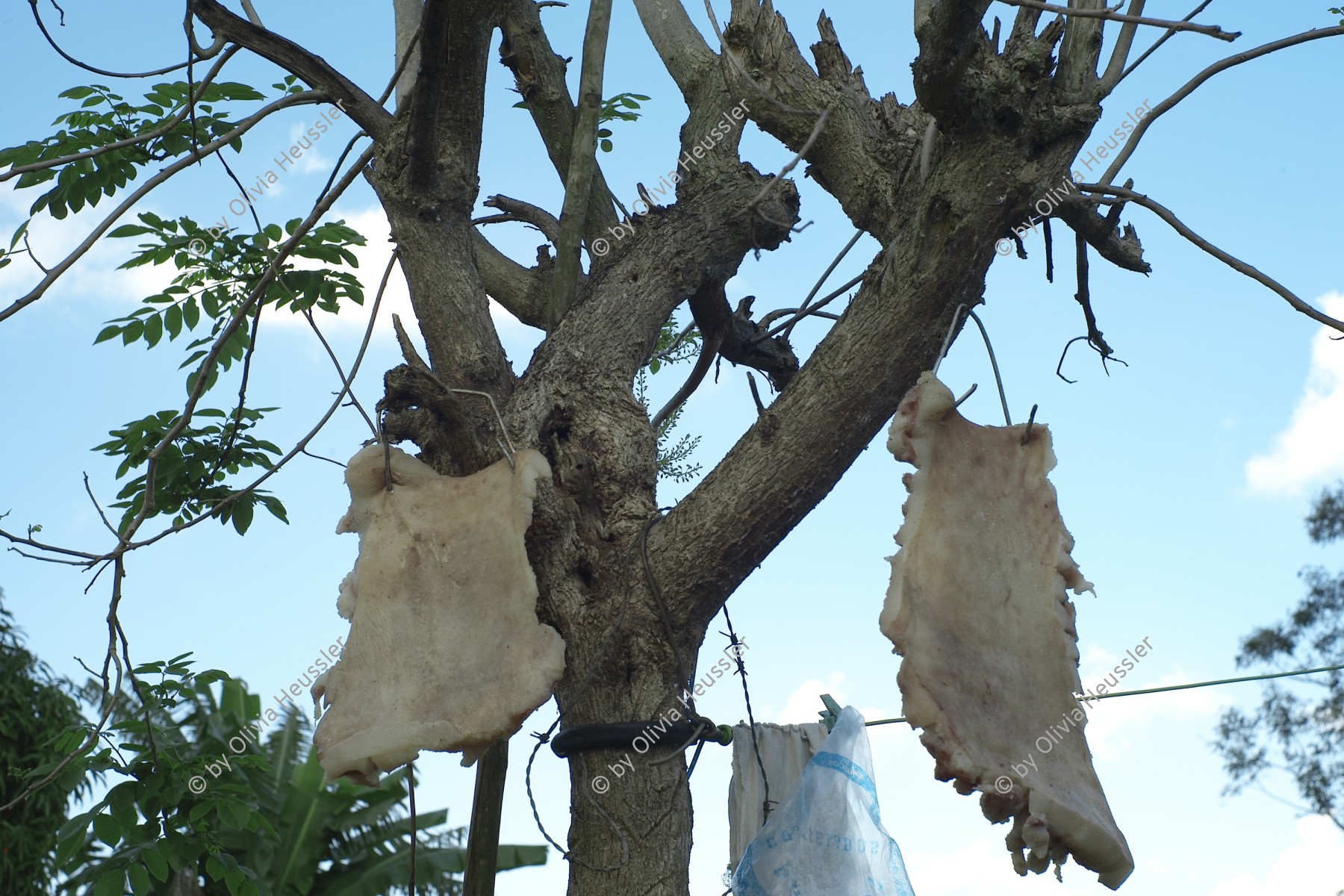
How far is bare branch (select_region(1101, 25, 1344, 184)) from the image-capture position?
7.16 feet

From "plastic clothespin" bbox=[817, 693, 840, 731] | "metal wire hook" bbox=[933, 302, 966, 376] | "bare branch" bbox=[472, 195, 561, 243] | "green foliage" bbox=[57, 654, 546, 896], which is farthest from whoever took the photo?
"green foliage" bbox=[57, 654, 546, 896]

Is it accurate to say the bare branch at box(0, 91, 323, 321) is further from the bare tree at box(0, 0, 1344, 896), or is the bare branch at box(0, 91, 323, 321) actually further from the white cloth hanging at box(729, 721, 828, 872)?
the white cloth hanging at box(729, 721, 828, 872)

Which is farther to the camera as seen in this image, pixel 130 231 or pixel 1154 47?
pixel 130 231

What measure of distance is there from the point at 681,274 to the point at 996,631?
142cm

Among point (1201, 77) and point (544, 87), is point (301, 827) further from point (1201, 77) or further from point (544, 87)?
point (1201, 77)

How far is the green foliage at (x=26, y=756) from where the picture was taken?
24.3 ft

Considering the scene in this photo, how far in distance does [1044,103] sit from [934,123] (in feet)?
1.01

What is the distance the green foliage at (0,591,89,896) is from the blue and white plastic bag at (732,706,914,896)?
235 inches

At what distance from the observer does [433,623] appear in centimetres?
221

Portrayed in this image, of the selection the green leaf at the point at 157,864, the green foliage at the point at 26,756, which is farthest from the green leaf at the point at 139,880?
the green foliage at the point at 26,756

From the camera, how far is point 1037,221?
2.48 metres

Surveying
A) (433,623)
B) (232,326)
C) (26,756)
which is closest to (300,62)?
(232,326)

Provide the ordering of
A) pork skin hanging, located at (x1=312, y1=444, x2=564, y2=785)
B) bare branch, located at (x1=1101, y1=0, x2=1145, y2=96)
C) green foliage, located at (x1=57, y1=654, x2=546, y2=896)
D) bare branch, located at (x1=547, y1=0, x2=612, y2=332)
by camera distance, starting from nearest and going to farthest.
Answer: pork skin hanging, located at (x1=312, y1=444, x2=564, y2=785), bare branch, located at (x1=1101, y1=0, x2=1145, y2=96), bare branch, located at (x1=547, y1=0, x2=612, y2=332), green foliage, located at (x1=57, y1=654, x2=546, y2=896)

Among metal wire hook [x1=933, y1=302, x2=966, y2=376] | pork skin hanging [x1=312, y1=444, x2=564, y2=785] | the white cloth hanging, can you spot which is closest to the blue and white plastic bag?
the white cloth hanging
